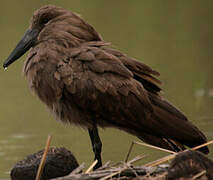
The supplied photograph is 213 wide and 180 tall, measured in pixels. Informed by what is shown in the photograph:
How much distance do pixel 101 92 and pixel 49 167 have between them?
30.6 inches

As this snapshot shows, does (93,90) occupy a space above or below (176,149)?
above

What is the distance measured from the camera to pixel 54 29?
756 cm

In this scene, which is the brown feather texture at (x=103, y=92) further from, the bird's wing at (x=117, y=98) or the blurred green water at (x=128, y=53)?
the blurred green water at (x=128, y=53)

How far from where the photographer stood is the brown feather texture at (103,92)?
23.4ft

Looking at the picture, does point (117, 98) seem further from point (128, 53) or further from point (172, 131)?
point (128, 53)

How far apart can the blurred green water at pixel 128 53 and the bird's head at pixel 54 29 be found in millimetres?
1415

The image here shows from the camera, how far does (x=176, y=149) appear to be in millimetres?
7277

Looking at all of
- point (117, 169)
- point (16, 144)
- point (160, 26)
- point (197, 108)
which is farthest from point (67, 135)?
point (160, 26)

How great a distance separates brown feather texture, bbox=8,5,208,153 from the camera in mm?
7133

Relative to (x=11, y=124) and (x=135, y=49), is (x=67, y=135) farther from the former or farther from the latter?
(x=135, y=49)

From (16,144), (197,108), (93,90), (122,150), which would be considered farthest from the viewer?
(197,108)

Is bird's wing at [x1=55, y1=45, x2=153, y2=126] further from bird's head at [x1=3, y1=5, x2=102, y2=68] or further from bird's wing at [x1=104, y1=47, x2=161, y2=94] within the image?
bird's head at [x1=3, y1=5, x2=102, y2=68]

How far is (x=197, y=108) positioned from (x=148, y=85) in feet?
11.0

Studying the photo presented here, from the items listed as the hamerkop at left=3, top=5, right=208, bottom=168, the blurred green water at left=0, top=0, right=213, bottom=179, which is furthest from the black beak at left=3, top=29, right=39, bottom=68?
the blurred green water at left=0, top=0, right=213, bottom=179
